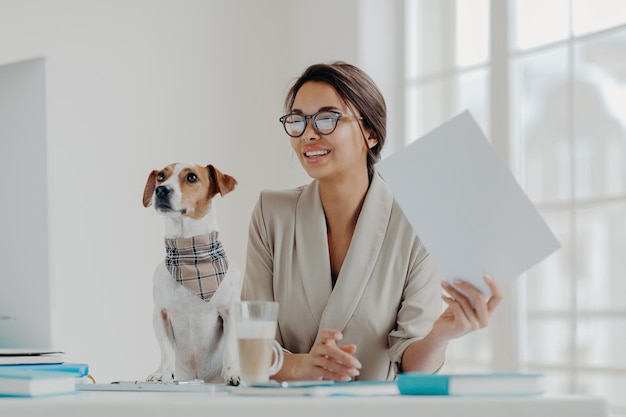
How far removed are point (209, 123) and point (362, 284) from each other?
2.01m

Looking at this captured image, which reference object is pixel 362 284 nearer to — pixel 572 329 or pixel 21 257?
pixel 21 257

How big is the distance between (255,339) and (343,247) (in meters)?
0.95

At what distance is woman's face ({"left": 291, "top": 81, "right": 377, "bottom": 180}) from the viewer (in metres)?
1.95

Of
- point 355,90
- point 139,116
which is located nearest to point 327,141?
point 355,90

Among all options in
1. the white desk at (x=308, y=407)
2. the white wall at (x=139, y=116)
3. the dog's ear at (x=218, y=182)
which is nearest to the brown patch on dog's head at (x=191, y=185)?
the dog's ear at (x=218, y=182)

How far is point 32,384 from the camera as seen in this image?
3.36ft

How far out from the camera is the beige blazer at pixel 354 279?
2.01m

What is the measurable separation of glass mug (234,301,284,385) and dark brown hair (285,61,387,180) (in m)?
0.92

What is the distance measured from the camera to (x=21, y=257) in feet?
4.46


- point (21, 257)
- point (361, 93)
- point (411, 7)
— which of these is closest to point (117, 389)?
point (21, 257)

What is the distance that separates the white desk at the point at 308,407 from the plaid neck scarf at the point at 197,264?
0.51m

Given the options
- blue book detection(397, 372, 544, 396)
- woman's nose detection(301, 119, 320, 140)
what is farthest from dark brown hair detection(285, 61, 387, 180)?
blue book detection(397, 372, 544, 396)

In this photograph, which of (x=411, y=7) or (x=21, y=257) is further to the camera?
(x=411, y=7)

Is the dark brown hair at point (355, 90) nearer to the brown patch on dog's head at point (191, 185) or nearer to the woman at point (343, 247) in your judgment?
the woman at point (343, 247)
